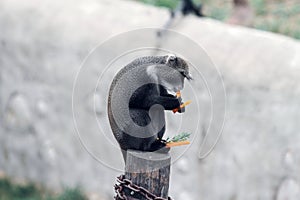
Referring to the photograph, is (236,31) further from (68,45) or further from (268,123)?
(68,45)

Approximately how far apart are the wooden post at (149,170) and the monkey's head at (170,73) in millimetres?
212

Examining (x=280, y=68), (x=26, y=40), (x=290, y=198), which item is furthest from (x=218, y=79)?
(x=26, y=40)

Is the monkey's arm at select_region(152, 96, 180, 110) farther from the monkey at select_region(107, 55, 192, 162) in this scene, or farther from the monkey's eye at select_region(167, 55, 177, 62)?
the monkey's eye at select_region(167, 55, 177, 62)

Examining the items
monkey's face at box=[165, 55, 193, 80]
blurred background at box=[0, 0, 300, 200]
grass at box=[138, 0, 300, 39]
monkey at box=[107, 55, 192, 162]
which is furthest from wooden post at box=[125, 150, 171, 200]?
grass at box=[138, 0, 300, 39]

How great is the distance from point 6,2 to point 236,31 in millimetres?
1999

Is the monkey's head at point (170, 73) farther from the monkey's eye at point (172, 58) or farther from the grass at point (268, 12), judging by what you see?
the grass at point (268, 12)

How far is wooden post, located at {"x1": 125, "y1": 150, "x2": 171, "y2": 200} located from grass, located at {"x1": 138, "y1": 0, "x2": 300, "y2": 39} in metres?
4.25

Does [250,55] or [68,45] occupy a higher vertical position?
[68,45]

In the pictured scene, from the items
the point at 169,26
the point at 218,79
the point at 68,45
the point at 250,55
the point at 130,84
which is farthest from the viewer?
the point at 68,45

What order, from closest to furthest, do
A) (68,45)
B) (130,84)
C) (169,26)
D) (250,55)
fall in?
(130,84) < (250,55) < (169,26) < (68,45)

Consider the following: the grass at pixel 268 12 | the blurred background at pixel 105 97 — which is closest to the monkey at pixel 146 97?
the blurred background at pixel 105 97

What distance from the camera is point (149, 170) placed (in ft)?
7.38

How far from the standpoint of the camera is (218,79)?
4.45 metres

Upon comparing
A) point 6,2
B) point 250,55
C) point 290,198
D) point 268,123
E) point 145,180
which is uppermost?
point 6,2
